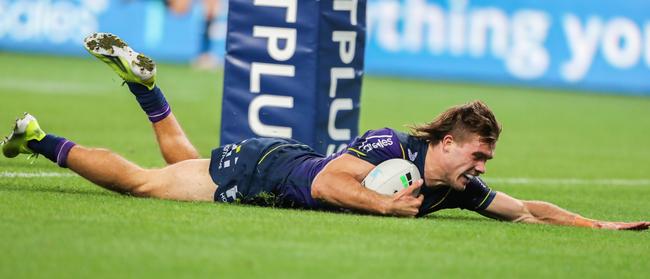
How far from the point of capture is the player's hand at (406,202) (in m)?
7.30

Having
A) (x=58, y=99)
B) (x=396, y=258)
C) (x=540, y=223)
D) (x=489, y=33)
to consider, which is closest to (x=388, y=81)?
(x=489, y=33)

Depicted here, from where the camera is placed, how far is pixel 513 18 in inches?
1043

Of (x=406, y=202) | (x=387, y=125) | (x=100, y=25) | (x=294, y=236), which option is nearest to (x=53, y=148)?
(x=294, y=236)

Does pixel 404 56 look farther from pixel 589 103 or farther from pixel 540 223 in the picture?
pixel 540 223

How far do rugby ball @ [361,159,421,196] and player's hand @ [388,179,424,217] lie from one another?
0.17 ft

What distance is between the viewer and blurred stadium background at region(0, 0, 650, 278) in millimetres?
5902

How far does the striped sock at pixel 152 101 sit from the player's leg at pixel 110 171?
765 mm

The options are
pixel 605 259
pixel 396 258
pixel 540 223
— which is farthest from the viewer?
pixel 540 223

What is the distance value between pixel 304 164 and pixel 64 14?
64.2 ft

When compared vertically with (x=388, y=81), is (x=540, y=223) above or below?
above

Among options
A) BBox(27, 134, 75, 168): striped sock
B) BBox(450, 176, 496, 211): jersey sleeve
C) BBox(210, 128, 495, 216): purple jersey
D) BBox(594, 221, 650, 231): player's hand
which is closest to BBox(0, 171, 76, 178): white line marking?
BBox(27, 134, 75, 168): striped sock

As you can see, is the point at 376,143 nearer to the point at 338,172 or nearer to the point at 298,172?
the point at 338,172

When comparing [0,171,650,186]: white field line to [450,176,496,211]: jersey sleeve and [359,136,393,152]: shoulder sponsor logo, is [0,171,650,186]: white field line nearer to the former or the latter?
[450,176,496,211]: jersey sleeve

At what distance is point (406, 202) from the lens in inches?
288
